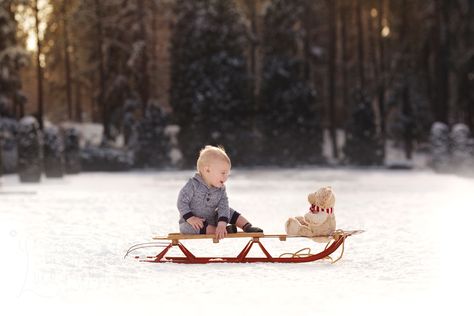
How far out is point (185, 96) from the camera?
4203cm

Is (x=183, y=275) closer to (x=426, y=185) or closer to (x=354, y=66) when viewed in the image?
(x=426, y=185)

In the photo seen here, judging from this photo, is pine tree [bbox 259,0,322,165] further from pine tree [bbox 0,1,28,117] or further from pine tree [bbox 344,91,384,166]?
pine tree [bbox 0,1,28,117]

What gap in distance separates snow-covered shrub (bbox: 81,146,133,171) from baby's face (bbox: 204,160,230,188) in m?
28.2

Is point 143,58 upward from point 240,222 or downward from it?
upward

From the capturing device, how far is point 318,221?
8391 mm

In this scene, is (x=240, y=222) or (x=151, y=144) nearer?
(x=240, y=222)

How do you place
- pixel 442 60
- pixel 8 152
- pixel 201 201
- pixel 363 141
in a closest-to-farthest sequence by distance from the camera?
1. pixel 201 201
2. pixel 8 152
3. pixel 363 141
4. pixel 442 60

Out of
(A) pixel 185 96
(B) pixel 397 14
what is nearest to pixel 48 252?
(A) pixel 185 96

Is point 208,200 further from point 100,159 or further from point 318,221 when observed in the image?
point 100,159

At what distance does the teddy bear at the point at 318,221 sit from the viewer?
27.5 feet

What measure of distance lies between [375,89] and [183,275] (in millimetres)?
40034

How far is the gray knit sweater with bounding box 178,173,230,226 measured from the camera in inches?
330

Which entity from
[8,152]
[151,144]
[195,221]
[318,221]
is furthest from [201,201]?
[151,144]

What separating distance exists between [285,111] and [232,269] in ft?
108
